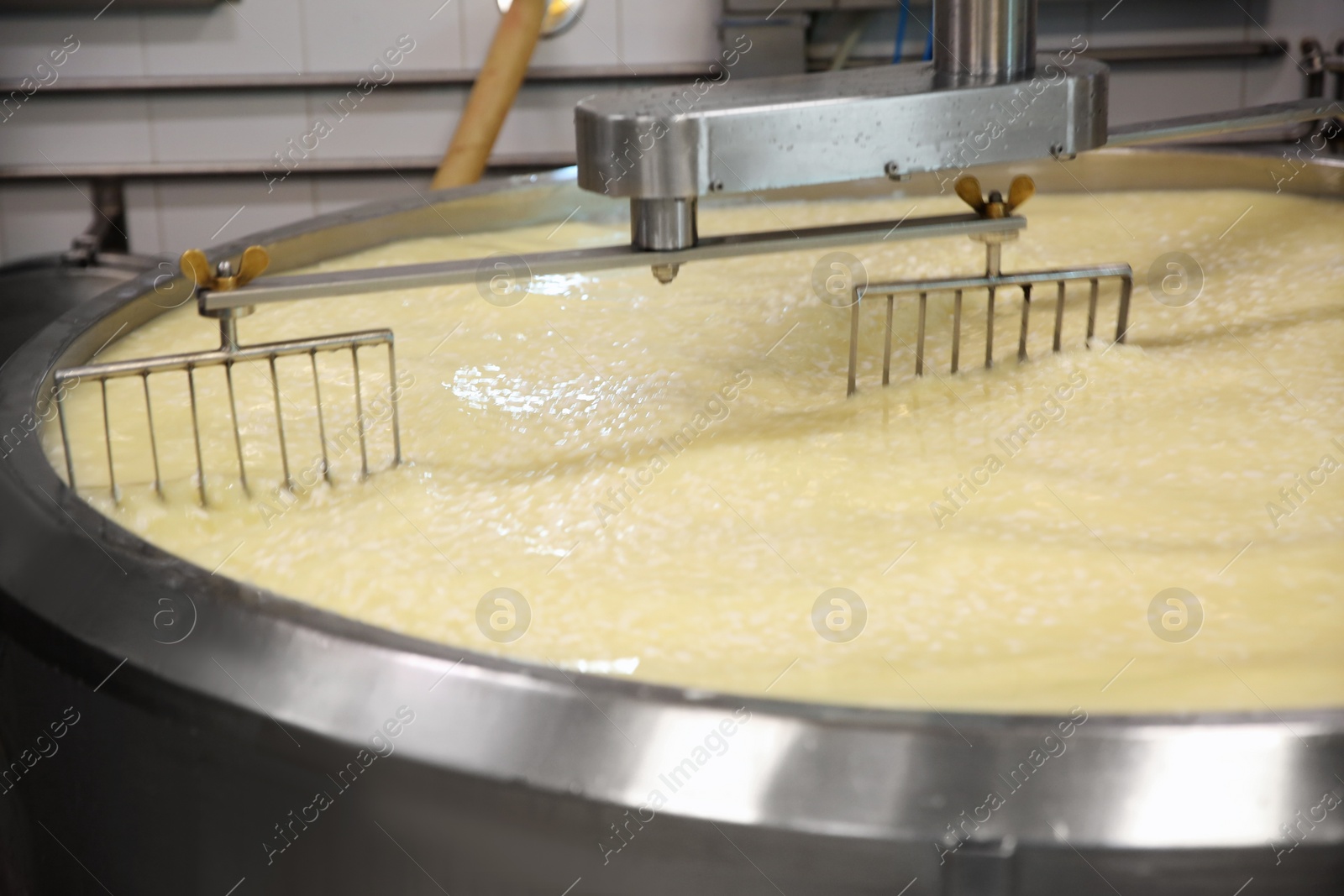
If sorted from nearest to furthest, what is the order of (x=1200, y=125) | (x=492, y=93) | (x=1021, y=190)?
(x=1021, y=190) < (x=1200, y=125) < (x=492, y=93)

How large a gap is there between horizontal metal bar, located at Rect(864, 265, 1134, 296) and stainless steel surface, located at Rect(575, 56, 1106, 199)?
0.18 meters

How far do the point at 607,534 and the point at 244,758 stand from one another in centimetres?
35

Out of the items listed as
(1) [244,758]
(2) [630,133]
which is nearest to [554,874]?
(1) [244,758]

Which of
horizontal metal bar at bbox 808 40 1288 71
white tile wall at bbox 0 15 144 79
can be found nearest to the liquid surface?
horizontal metal bar at bbox 808 40 1288 71

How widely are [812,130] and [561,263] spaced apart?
23cm

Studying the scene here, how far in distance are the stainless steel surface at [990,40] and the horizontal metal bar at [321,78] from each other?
7.01 ft

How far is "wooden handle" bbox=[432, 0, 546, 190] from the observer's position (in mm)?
2834

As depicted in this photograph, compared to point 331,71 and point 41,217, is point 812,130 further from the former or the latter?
point 41,217

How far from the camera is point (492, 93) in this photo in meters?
2.86

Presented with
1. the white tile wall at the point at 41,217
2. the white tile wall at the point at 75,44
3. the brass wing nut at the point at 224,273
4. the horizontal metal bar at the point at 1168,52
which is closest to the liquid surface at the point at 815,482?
the brass wing nut at the point at 224,273

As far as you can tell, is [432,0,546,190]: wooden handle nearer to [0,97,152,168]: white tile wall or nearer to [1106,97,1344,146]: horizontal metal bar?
[0,97,152,168]: white tile wall

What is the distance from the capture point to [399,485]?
1029 millimetres

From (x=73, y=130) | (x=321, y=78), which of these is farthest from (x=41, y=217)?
(x=321, y=78)

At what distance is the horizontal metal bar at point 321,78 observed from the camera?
3.12 meters
